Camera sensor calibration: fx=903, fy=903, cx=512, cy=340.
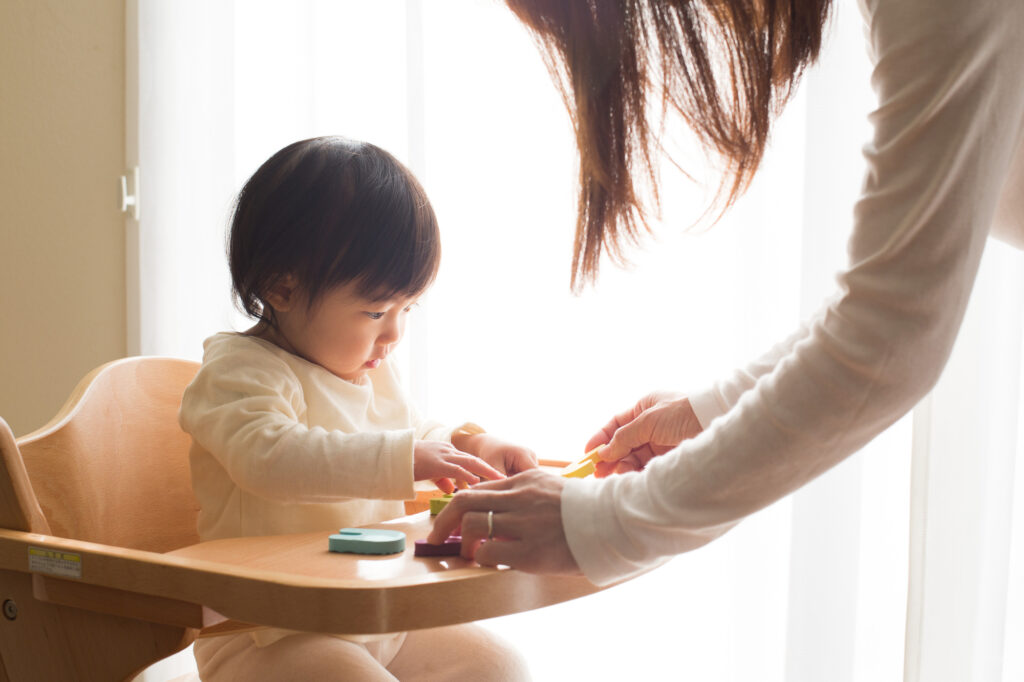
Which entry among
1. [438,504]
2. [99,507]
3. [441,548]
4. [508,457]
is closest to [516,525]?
[441,548]

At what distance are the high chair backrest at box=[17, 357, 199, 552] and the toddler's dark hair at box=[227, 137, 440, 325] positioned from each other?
0.68 feet

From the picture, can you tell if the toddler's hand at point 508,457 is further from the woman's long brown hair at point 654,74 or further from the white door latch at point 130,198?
the white door latch at point 130,198

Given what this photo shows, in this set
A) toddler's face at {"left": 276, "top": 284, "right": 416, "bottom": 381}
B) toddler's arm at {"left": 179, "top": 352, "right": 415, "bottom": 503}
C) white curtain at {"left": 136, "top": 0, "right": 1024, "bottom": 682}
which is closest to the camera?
toddler's arm at {"left": 179, "top": 352, "right": 415, "bottom": 503}

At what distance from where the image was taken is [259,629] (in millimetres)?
788

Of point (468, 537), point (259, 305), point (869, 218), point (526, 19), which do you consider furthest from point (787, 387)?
point (259, 305)

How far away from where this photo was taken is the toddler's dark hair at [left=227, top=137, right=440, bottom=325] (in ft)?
2.94

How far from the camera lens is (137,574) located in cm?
65

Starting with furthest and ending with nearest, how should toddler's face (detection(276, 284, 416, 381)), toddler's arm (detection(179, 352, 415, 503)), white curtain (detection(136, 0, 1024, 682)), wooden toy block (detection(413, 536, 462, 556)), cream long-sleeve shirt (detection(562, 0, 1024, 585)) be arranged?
white curtain (detection(136, 0, 1024, 682)), toddler's face (detection(276, 284, 416, 381)), toddler's arm (detection(179, 352, 415, 503)), wooden toy block (detection(413, 536, 462, 556)), cream long-sleeve shirt (detection(562, 0, 1024, 585))

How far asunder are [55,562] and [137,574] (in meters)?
0.09

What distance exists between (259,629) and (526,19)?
577mm

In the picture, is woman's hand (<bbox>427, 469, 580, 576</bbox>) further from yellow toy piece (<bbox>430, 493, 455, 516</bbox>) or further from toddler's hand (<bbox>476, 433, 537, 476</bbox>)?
toddler's hand (<bbox>476, 433, 537, 476</bbox>)

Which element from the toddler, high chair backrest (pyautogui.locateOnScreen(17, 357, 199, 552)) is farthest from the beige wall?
the toddler

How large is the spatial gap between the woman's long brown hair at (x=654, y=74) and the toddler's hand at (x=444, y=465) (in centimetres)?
23

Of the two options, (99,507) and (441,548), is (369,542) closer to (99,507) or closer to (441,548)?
(441,548)
